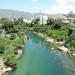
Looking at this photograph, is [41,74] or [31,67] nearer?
[41,74]

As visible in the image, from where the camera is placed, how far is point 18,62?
23234mm

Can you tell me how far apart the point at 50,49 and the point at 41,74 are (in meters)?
11.1

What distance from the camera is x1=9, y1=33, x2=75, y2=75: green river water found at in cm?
2029

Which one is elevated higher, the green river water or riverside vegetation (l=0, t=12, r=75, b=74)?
riverside vegetation (l=0, t=12, r=75, b=74)

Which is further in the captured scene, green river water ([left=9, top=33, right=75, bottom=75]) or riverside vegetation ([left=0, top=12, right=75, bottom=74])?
riverside vegetation ([left=0, top=12, right=75, bottom=74])

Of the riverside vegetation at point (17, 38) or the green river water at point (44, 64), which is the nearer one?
the green river water at point (44, 64)

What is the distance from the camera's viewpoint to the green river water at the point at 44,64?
2029 centimetres

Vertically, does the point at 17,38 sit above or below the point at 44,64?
above

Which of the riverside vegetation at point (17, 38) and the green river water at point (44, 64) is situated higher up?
the riverside vegetation at point (17, 38)

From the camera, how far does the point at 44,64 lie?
23.0 m

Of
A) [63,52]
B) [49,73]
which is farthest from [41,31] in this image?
[49,73]

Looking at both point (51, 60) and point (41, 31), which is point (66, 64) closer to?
point (51, 60)

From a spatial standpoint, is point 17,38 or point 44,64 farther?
point 17,38

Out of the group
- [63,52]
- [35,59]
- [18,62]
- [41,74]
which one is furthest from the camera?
[63,52]
